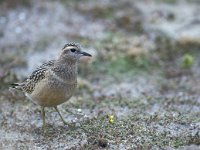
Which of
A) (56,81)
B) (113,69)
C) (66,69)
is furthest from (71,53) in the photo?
(113,69)

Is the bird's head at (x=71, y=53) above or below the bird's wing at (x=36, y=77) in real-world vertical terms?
above

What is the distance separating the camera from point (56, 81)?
10.5m

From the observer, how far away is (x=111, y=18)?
55.4 feet

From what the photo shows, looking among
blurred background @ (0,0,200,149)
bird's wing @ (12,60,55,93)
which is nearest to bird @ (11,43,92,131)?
bird's wing @ (12,60,55,93)

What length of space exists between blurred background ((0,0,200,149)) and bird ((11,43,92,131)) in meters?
0.66

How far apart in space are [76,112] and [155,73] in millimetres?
3300

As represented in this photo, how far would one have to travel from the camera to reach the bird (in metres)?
10.5

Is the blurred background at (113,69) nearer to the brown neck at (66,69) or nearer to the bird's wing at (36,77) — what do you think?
the bird's wing at (36,77)

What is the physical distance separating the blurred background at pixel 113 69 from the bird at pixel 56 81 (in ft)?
2.17

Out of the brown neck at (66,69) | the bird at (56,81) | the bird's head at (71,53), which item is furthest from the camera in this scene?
the bird's head at (71,53)

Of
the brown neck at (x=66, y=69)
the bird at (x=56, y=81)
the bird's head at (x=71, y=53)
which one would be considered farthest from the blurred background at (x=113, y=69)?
the bird's head at (x=71, y=53)

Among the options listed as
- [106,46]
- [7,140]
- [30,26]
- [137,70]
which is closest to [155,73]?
[137,70]

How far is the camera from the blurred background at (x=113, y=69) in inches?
413

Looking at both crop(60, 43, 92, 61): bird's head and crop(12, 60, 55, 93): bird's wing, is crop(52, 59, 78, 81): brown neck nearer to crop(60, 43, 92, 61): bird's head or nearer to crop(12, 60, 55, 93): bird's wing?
crop(60, 43, 92, 61): bird's head
